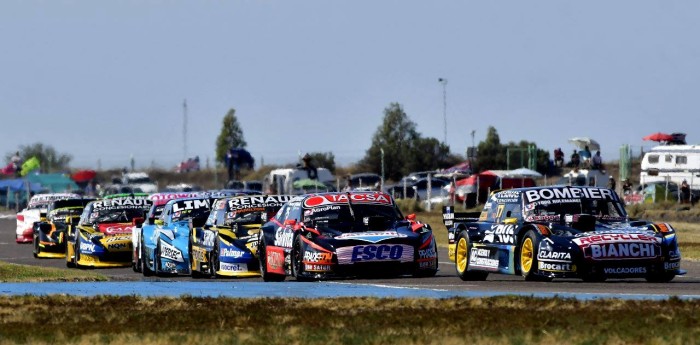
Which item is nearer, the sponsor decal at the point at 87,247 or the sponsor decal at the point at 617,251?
the sponsor decal at the point at 617,251

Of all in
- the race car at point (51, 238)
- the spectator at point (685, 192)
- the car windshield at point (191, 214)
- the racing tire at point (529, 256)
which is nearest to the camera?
the racing tire at point (529, 256)

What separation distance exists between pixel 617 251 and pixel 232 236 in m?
6.15

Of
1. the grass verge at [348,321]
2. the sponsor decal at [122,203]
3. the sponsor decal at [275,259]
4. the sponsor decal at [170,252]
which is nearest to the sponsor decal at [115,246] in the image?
the sponsor decal at [122,203]

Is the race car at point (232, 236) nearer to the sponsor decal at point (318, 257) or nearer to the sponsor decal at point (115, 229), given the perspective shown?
the sponsor decal at point (318, 257)

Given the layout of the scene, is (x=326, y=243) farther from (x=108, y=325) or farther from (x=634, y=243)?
(x=108, y=325)

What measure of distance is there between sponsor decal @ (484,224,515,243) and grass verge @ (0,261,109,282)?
5280mm

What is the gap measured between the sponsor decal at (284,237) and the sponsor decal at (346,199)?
1.49 ft

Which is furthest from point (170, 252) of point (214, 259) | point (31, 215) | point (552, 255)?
point (31, 215)

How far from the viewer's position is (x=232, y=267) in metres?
23.0

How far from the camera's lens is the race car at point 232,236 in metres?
22.9

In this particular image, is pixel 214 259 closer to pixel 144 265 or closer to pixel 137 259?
pixel 144 265

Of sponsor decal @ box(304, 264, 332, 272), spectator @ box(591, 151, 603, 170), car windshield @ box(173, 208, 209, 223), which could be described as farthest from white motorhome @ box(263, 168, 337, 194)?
sponsor decal @ box(304, 264, 332, 272)

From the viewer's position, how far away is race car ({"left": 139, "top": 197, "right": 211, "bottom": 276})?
83.5 ft

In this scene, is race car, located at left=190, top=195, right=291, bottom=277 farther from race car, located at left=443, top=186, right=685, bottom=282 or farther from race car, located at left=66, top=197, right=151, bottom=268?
race car, located at left=66, top=197, right=151, bottom=268
